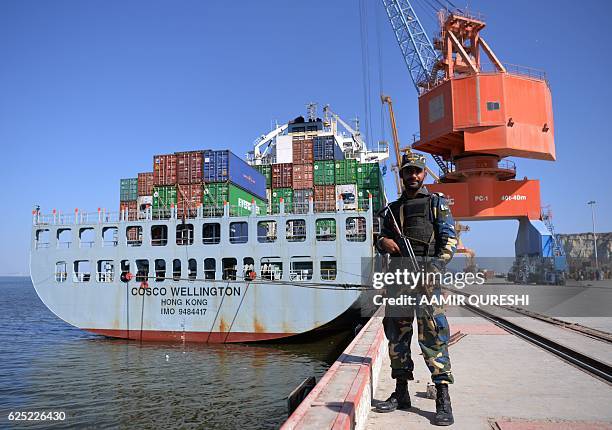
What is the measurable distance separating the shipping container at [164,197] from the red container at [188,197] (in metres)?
0.28

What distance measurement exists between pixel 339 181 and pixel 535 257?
16.1 m

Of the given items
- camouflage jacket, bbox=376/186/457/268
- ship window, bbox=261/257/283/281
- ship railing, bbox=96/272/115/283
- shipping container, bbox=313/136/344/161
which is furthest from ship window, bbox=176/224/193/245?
camouflage jacket, bbox=376/186/457/268

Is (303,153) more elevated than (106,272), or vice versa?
(303,153)

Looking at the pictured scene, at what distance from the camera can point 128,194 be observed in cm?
2467

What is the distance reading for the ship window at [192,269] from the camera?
18016 mm

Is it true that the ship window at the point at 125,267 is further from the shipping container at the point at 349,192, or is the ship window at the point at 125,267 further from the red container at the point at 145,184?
the shipping container at the point at 349,192

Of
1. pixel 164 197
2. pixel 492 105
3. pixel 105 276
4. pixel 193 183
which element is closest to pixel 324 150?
pixel 193 183

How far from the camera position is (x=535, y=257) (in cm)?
3117

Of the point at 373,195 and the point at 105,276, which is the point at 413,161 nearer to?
the point at 105,276

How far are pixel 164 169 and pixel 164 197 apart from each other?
1544 mm

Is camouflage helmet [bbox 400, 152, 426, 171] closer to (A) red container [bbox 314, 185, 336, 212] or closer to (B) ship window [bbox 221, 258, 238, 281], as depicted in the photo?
(B) ship window [bbox 221, 258, 238, 281]

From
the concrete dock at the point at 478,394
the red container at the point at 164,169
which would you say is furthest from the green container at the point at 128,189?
the concrete dock at the point at 478,394

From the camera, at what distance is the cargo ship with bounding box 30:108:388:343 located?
16750 millimetres

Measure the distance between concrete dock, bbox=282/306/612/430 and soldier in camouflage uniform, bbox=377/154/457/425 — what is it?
0.26m
